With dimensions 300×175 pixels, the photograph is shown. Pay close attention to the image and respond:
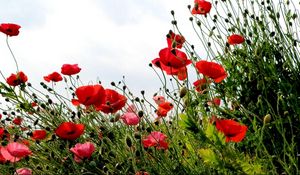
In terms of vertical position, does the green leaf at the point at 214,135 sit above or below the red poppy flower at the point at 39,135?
below

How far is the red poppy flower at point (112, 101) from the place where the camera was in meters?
2.55

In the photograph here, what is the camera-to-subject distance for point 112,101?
2584mm

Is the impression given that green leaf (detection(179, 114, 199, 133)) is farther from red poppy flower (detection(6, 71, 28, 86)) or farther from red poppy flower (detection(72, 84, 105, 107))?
red poppy flower (detection(6, 71, 28, 86))

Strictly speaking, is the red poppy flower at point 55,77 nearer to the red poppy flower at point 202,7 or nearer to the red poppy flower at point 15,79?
the red poppy flower at point 15,79

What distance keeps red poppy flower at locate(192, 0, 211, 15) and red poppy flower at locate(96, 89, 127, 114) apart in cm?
101

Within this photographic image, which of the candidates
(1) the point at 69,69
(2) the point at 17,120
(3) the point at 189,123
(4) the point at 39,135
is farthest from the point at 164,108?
(2) the point at 17,120

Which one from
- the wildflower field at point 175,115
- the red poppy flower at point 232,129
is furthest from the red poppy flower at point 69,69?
the red poppy flower at point 232,129

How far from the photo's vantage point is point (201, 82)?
2736mm

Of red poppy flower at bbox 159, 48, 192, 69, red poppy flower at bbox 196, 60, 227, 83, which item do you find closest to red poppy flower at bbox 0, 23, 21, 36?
red poppy flower at bbox 159, 48, 192, 69

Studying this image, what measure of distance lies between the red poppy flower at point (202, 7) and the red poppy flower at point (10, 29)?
123 centimetres

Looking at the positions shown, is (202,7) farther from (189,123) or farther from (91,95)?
(189,123)

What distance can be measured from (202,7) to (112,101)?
108cm

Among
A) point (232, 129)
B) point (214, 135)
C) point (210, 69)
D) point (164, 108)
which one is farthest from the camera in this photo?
point (164, 108)

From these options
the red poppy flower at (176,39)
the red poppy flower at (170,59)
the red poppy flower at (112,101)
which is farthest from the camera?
the red poppy flower at (176,39)
